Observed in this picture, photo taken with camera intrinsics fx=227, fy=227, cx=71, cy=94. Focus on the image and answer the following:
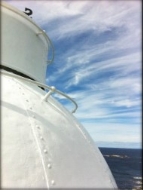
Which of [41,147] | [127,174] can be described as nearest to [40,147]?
[41,147]

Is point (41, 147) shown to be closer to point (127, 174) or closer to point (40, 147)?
point (40, 147)

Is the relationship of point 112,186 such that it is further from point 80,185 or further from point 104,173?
point 80,185

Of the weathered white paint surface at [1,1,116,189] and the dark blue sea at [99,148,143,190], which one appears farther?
the dark blue sea at [99,148,143,190]

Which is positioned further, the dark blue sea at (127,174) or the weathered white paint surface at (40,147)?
the dark blue sea at (127,174)

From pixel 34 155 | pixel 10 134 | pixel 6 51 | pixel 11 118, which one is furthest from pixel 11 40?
pixel 34 155

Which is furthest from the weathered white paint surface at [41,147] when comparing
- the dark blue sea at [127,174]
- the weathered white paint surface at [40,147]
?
the dark blue sea at [127,174]

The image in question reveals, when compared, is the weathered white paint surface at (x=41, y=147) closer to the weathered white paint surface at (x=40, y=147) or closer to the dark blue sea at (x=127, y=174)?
the weathered white paint surface at (x=40, y=147)

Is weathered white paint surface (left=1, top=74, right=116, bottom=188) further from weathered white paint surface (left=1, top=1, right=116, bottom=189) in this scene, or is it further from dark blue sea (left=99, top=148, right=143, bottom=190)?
dark blue sea (left=99, top=148, right=143, bottom=190)

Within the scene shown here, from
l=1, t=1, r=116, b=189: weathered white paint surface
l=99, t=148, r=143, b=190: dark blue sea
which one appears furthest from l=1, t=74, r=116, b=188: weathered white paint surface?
l=99, t=148, r=143, b=190: dark blue sea
